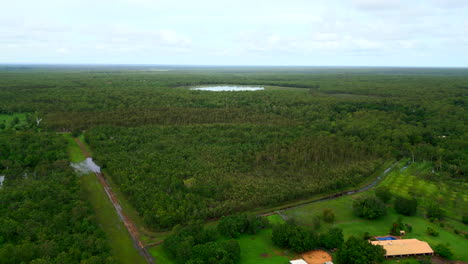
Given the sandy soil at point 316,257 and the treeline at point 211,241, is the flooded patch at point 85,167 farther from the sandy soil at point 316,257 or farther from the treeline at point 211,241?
the sandy soil at point 316,257

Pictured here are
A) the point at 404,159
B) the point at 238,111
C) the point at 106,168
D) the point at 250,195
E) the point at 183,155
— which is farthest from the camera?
the point at 238,111

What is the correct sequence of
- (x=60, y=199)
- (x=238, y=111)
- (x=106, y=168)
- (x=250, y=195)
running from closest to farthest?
1. (x=60, y=199)
2. (x=250, y=195)
3. (x=106, y=168)
4. (x=238, y=111)

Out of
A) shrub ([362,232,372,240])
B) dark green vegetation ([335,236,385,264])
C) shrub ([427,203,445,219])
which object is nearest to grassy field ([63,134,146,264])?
dark green vegetation ([335,236,385,264])

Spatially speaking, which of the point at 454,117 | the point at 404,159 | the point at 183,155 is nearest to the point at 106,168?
the point at 183,155

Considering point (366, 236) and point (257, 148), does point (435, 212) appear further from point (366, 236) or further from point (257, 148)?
point (257, 148)

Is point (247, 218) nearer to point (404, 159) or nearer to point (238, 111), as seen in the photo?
point (404, 159)

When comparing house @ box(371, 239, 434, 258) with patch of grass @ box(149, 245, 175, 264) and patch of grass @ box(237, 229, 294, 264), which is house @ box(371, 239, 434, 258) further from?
patch of grass @ box(149, 245, 175, 264)

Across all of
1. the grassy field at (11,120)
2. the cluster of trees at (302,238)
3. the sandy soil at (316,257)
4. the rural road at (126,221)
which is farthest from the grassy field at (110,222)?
the grassy field at (11,120)
